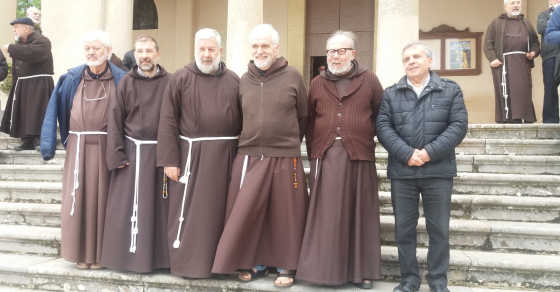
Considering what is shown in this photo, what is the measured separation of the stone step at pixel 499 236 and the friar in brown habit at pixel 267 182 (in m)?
1.08

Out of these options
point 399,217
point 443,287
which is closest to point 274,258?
point 399,217

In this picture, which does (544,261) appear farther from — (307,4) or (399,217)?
(307,4)

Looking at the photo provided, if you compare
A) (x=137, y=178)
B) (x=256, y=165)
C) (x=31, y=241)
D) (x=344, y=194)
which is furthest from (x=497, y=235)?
(x=31, y=241)

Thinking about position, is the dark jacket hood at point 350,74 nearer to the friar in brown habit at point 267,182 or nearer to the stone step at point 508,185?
the friar in brown habit at point 267,182

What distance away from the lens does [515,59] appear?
6.39m

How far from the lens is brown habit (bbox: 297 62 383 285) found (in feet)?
11.2

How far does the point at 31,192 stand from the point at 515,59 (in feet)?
21.9

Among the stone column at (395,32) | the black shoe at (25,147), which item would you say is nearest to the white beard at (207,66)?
the stone column at (395,32)

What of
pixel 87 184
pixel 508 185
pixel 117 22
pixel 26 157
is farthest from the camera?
pixel 117 22

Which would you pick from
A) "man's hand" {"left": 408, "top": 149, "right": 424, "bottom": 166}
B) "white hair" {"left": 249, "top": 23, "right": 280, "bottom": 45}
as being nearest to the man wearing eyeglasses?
"man's hand" {"left": 408, "top": 149, "right": 424, "bottom": 166}

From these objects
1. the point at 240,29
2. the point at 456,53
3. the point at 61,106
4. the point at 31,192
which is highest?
the point at 456,53

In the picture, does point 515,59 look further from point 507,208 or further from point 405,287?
point 405,287

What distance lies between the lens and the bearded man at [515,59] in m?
6.38

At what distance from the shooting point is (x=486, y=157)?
5090 mm
